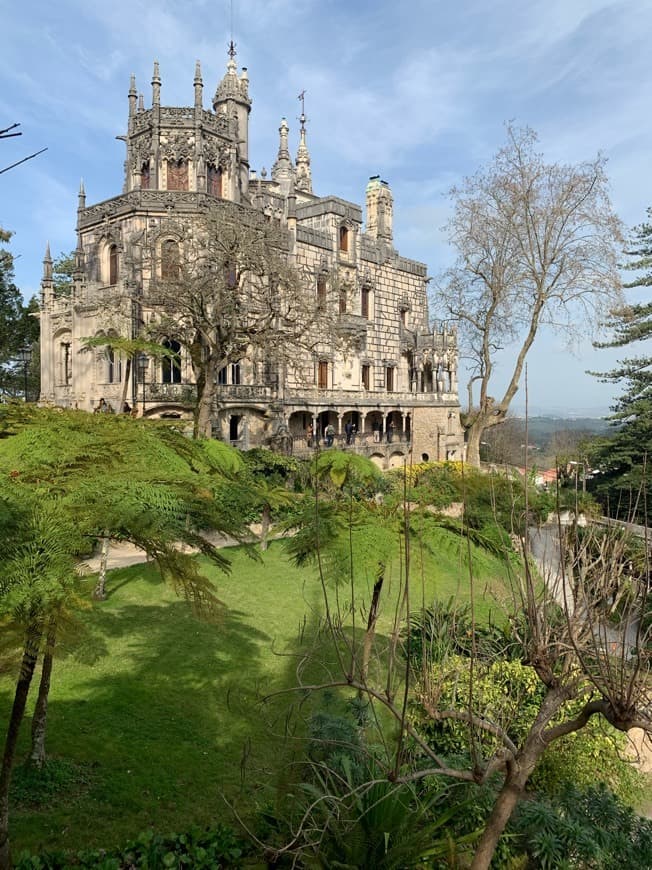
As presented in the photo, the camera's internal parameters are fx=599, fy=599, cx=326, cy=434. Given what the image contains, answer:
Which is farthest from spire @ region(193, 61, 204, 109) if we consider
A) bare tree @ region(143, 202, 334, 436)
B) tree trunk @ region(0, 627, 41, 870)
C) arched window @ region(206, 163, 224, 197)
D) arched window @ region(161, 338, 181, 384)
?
tree trunk @ region(0, 627, 41, 870)

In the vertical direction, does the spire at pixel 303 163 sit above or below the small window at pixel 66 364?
above

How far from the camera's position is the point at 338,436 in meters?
34.2

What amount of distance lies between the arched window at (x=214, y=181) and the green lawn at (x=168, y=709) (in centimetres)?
2276

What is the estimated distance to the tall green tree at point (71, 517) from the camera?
160 inches

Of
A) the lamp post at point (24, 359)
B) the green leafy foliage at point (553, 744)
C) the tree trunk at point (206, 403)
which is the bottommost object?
the green leafy foliage at point (553, 744)

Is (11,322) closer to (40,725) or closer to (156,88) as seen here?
(156,88)

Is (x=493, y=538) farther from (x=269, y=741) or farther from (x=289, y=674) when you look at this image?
(x=289, y=674)

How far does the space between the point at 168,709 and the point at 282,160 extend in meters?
45.4

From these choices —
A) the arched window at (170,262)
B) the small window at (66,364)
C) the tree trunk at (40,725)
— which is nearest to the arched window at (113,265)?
the small window at (66,364)

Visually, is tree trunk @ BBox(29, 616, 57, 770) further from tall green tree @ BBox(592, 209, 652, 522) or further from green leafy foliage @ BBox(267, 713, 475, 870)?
tall green tree @ BBox(592, 209, 652, 522)

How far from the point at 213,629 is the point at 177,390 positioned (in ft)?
57.3

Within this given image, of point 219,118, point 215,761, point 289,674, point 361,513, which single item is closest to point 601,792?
point 361,513

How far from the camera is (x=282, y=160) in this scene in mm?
46281

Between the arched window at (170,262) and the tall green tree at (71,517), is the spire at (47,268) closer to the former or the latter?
the arched window at (170,262)
